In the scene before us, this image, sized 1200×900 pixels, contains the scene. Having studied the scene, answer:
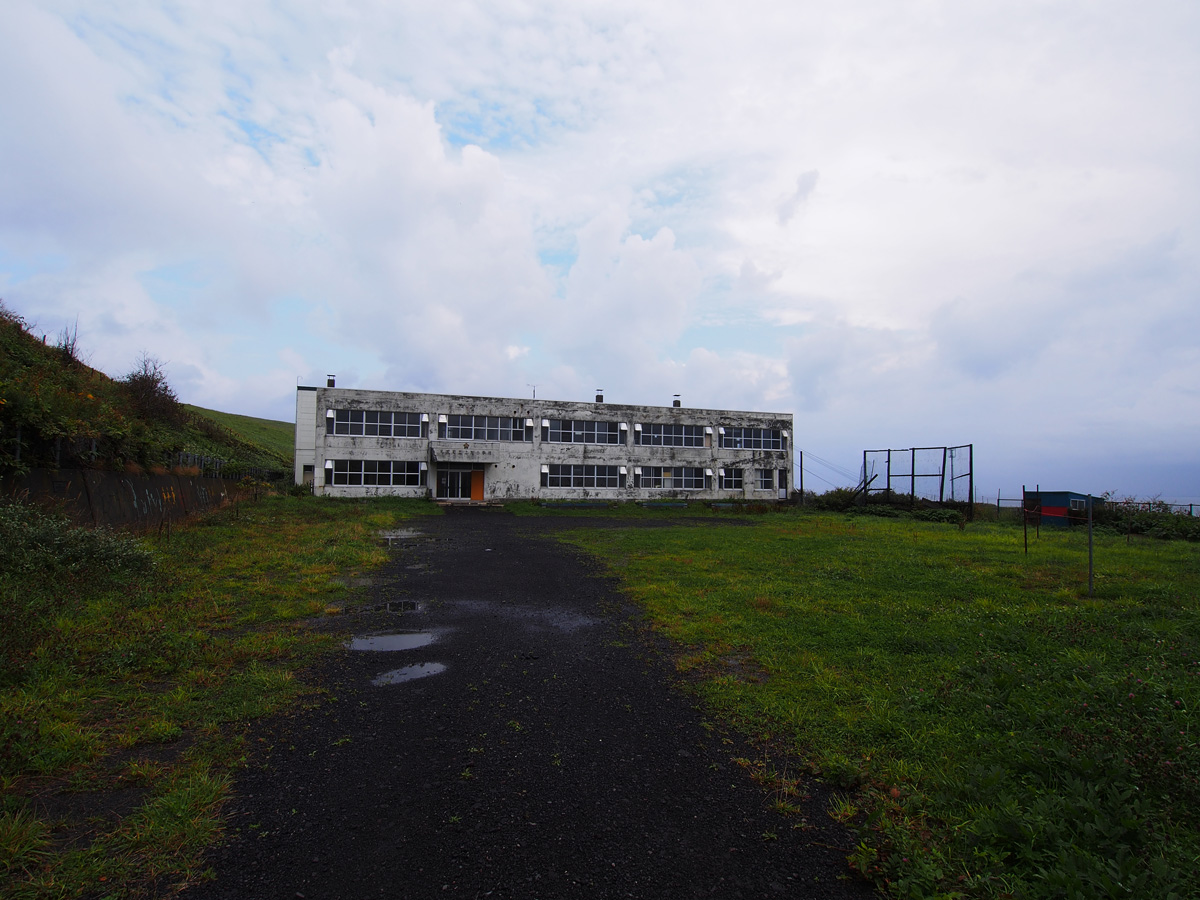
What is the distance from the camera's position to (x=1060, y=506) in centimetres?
2323

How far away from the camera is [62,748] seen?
12.5ft

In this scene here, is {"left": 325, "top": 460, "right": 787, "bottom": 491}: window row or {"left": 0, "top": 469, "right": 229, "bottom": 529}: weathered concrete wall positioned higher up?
{"left": 325, "top": 460, "right": 787, "bottom": 491}: window row

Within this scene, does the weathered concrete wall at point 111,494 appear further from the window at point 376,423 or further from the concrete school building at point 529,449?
the window at point 376,423

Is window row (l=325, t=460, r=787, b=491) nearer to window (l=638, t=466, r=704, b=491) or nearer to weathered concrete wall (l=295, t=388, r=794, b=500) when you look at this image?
window (l=638, t=466, r=704, b=491)

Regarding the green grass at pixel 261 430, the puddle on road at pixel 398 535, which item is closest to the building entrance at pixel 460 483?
the puddle on road at pixel 398 535

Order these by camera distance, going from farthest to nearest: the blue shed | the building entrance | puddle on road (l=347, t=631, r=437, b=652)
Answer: the building entrance → the blue shed → puddle on road (l=347, t=631, r=437, b=652)

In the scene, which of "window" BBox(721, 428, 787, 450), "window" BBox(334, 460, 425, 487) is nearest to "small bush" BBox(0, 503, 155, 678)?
"window" BBox(334, 460, 425, 487)

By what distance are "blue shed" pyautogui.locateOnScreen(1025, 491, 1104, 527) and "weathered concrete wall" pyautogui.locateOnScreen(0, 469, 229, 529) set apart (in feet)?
89.8

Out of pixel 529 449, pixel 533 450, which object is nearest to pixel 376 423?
pixel 529 449

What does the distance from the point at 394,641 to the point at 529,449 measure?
29.4 meters

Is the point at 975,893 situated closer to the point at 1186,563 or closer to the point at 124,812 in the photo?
the point at 124,812

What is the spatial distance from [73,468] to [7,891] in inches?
427

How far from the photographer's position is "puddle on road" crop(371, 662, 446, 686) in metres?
5.49

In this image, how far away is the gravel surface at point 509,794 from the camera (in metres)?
2.83
